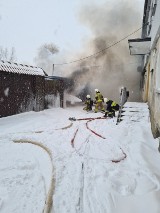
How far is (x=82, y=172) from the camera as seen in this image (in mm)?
3973

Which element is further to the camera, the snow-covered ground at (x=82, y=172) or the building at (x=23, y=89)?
the building at (x=23, y=89)

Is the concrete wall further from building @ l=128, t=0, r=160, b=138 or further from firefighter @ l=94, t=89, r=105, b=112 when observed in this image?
firefighter @ l=94, t=89, r=105, b=112

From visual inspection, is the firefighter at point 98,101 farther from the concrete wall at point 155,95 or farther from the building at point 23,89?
the concrete wall at point 155,95

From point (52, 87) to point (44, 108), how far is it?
177cm

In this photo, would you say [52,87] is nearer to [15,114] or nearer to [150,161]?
[15,114]

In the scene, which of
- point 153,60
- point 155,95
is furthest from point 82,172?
point 153,60

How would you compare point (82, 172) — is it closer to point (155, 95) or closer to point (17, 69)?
point (155, 95)

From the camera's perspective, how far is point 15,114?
10.6m

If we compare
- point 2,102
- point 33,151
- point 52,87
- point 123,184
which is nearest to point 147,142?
point 123,184

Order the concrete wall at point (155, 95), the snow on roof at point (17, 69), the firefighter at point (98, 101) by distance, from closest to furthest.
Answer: the concrete wall at point (155, 95), the snow on roof at point (17, 69), the firefighter at point (98, 101)

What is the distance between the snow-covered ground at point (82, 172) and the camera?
301 cm

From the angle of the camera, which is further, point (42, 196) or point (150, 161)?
point (150, 161)

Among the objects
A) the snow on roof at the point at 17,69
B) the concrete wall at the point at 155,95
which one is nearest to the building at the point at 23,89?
the snow on roof at the point at 17,69

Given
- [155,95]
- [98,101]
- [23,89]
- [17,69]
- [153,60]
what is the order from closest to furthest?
[155,95] < [153,60] < [17,69] < [23,89] < [98,101]
